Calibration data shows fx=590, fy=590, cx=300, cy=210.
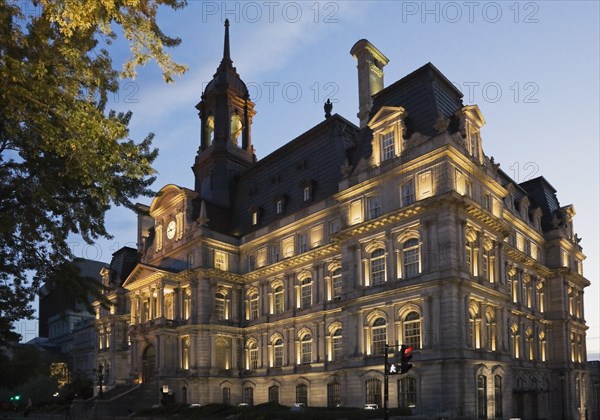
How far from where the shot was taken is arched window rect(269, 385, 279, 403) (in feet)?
185

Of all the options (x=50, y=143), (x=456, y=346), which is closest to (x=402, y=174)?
(x=456, y=346)

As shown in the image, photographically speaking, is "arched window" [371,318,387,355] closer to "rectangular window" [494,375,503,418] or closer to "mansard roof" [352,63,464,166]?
"rectangular window" [494,375,503,418]

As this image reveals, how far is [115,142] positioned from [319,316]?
41146mm

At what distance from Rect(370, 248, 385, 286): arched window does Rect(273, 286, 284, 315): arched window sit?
15.1m

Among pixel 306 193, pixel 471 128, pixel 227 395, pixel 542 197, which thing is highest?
pixel 471 128

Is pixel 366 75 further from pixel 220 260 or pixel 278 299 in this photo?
pixel 220 260

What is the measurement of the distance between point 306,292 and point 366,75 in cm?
2202

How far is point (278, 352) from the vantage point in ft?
190

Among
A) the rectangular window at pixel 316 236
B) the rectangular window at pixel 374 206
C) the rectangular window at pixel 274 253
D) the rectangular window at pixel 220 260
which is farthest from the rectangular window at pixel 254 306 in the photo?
the rectangular window at pixel 374 206

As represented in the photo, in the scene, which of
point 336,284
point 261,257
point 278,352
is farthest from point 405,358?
point 261,257

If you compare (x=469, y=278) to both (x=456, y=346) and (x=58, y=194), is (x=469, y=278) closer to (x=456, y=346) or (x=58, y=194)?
(x=456, y=346)

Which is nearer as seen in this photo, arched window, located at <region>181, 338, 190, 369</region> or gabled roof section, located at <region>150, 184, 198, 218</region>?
arched window, located at <region>181, 338, 190, 369</region>

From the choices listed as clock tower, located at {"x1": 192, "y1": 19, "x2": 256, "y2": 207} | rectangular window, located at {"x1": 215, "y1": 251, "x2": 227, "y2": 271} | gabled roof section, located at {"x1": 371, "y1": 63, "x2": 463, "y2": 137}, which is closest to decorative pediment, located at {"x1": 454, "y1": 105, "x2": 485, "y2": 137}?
gabled roof section, located at {"x1": 371, "y1": 63, "x2": 463, "y2": 137}

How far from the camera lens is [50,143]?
13.5m
